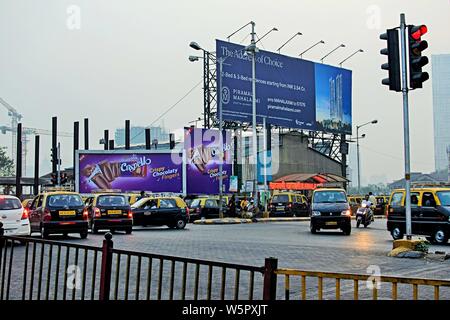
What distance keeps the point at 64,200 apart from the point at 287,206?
2280 centimetres

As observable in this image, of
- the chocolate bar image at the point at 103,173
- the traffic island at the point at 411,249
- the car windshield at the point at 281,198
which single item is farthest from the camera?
the chocolate bar image at the point at 103,173

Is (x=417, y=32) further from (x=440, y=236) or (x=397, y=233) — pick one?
(x=397, y=233)

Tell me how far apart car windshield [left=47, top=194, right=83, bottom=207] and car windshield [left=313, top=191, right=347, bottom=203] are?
29.2 ft

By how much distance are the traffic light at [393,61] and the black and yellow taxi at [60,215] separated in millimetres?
10854

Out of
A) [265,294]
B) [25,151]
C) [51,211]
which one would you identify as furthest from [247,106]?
[25,151]

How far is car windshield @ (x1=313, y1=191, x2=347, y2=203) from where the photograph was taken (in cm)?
2303

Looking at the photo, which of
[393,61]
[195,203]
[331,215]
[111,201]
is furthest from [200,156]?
[393,61]

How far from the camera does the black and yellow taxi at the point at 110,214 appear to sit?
866 inches

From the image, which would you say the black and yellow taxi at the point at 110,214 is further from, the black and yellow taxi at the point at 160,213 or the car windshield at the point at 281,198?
the car windshield at the point at 281,198

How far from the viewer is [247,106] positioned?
5291cm

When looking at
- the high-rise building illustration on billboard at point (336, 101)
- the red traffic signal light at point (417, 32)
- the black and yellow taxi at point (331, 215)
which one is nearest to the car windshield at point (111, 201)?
the black and yellow taxi at point (331, 215)

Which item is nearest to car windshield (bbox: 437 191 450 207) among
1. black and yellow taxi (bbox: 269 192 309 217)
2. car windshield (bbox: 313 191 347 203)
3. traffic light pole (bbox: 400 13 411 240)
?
traffic light pole (bbox: 400 13 411 240)
